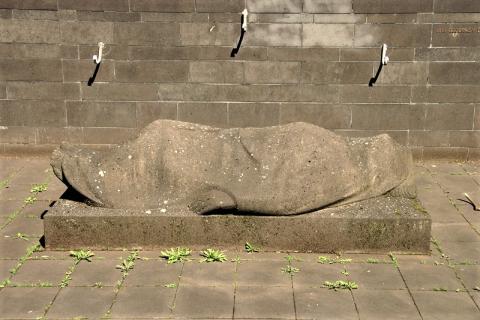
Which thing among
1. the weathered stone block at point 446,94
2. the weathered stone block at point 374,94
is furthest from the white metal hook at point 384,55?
the weathered stone block at point 446,94

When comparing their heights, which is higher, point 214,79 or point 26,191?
Result: point 214,79

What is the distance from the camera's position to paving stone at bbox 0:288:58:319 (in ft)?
14.0

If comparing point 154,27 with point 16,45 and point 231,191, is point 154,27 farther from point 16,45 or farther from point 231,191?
point 231,191

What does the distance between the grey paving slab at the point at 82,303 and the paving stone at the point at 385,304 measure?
181 centimetres

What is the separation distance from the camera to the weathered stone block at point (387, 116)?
751 cm

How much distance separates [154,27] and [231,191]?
119 inches

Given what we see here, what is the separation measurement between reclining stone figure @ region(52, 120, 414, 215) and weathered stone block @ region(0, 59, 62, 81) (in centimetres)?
242

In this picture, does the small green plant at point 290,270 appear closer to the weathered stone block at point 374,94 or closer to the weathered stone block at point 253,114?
the weathered stone block at point 253,114

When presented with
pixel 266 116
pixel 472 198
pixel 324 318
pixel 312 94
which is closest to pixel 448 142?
pixel 472 198

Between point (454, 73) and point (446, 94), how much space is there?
0.87ft

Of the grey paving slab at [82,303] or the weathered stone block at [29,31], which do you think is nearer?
the grey paving slab at [82,303]

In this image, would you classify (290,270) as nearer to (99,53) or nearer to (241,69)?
(241,69)

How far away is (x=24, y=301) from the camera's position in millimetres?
4426

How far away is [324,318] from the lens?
4.23m
